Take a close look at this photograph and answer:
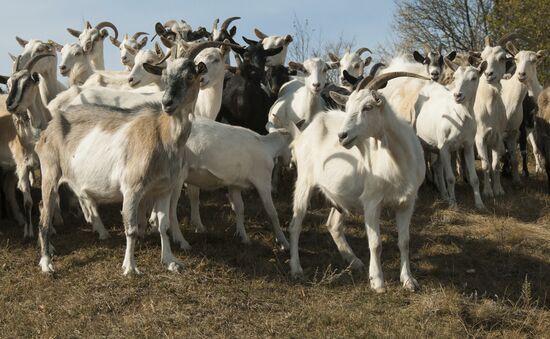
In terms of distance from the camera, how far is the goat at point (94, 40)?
12573 mm

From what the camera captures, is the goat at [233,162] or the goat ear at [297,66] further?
the goat ear at [297,66]

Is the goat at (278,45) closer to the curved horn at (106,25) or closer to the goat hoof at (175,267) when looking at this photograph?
the curved horn at (106,25)

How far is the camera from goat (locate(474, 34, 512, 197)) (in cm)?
1148

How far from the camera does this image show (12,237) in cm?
884

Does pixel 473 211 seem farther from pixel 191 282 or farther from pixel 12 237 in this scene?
pixel 12 237

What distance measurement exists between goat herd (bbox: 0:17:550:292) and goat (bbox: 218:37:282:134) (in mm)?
18

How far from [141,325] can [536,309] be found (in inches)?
138

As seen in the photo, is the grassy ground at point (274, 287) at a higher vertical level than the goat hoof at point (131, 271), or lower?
lower

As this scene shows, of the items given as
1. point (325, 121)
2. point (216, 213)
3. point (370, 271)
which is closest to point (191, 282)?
point (370, 271)

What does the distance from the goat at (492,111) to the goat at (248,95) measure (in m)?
3.28

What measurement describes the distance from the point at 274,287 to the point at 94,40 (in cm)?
730

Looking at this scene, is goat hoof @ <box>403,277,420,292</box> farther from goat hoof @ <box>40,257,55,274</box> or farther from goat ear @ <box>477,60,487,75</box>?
goat ear @ <box>477,60,487,75</box>

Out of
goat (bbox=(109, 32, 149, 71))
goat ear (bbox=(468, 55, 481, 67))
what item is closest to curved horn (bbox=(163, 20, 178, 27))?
goat (bbox=(109, 32, 149, 71))

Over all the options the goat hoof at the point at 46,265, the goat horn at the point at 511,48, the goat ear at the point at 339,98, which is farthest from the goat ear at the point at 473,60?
the goat hoof at the point at 46,265
